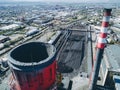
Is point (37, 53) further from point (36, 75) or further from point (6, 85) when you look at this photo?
point (6, 85)

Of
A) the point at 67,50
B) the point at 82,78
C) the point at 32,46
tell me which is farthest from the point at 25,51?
the point at 67,50

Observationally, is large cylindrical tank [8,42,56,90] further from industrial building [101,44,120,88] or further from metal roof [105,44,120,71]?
metal roof [105,44,120,71]

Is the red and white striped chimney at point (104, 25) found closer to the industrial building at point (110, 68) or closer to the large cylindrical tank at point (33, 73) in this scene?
the large cylindrical tank at point (33, 73)

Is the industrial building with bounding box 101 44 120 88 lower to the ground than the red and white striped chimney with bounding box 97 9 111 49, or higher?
lower

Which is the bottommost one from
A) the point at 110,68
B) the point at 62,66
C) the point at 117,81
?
the point at 62,66


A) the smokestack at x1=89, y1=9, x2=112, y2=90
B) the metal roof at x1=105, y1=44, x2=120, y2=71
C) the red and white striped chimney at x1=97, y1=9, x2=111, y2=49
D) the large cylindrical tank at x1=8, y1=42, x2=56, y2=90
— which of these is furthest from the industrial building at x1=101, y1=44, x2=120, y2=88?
the large cylindrical tank at x1=8, y1=42, x2=56, y2=90

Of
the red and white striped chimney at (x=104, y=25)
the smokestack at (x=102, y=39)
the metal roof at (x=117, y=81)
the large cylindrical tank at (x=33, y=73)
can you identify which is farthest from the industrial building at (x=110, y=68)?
the large cylindrical tank at (x=33, y=73)

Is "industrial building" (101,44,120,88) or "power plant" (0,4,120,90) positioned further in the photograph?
"industrial building" (101,44,120,88)

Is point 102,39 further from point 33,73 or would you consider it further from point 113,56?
point 113,56

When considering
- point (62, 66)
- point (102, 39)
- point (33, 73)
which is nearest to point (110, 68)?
point (102, 39)

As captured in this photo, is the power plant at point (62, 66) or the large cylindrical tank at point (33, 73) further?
the power plant at point (62, 66)

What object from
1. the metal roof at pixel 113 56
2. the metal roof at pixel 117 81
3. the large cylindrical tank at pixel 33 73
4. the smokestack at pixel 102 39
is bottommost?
the metal roof at pixel 117 81
